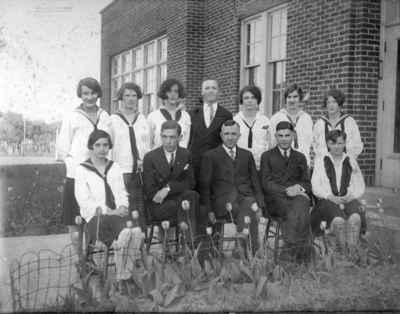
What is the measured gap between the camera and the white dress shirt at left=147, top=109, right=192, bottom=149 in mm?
5070

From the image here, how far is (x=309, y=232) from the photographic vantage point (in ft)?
15.3

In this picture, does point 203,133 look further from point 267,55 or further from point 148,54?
point 148,54

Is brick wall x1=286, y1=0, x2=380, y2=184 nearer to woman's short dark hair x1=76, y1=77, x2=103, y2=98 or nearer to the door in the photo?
the door

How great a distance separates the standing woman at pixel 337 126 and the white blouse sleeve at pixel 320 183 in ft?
0.98

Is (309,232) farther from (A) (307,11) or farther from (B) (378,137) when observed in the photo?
(A) (307,11)

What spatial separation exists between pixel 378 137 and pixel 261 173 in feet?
8.30

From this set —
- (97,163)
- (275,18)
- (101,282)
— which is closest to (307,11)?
(275,18)

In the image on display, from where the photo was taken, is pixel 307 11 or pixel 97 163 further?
pixel 307 11

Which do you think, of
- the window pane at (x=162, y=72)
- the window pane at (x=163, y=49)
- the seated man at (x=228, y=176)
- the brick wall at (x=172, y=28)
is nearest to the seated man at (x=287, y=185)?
the seated man at (x=228, y=176)

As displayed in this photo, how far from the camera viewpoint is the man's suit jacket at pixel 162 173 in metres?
4.64

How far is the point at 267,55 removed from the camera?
8.72m

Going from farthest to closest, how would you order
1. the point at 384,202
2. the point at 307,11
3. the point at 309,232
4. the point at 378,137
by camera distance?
the point at 307,11 → the point at 378,137 → the point at 384,202 → the point at 309,232

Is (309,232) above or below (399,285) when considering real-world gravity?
above

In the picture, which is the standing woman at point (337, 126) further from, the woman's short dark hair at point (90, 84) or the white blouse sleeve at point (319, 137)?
the woman's short dark hair at point (90, 84)
